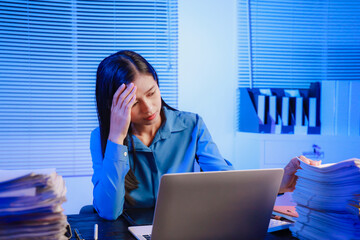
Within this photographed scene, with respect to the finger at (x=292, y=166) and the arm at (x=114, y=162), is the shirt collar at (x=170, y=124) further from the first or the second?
the finger at (x=292, y=166)

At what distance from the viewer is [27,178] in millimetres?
666

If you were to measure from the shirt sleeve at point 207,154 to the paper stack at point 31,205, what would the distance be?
881 mm

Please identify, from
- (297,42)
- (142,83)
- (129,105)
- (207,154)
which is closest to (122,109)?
(129,105)

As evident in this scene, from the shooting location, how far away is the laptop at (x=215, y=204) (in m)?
0.75

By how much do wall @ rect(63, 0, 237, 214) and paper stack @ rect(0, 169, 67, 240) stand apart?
101 inches

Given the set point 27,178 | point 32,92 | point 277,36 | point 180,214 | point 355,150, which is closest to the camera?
point 27,178

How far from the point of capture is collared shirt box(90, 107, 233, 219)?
145 centimetres

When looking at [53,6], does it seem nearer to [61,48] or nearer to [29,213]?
[61,48]

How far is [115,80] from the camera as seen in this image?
4.72ft

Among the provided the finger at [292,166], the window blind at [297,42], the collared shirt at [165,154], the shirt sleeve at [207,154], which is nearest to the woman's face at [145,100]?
the collared shirt at [165,154]

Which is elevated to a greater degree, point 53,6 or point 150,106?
point 53,6

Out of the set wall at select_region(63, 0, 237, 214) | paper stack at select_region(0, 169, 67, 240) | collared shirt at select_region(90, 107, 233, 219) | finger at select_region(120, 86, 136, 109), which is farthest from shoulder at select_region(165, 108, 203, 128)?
wall at select_region(63, 0, 237, 214)

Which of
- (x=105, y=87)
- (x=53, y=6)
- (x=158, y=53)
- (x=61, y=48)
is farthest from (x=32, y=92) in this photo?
(x=105, y=87)

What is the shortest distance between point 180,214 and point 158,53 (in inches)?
106
